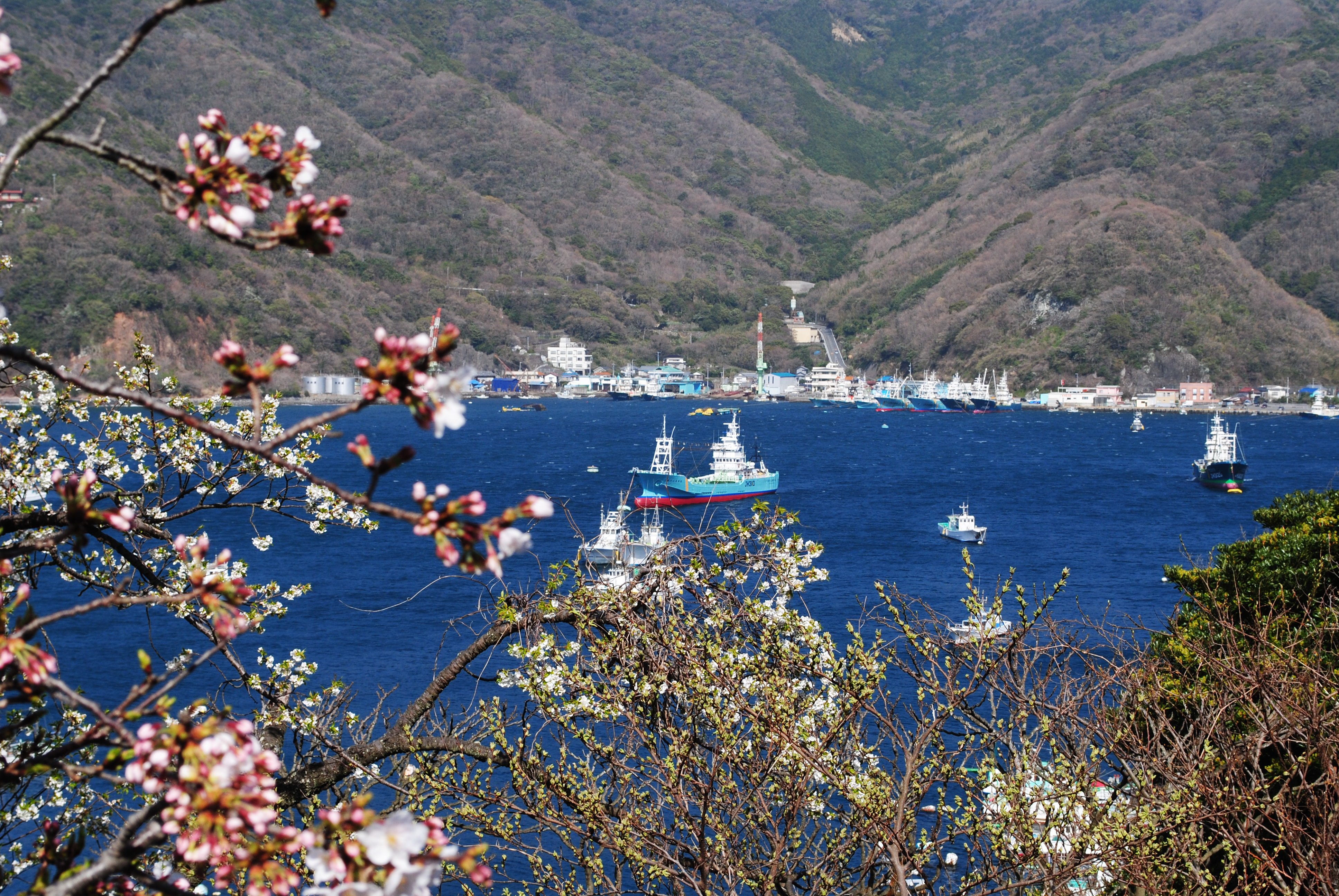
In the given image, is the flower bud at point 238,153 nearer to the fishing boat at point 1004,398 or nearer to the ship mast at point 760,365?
the fishing boat at point 1004,398

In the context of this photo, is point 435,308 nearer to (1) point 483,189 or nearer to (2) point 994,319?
(1) point 483,189

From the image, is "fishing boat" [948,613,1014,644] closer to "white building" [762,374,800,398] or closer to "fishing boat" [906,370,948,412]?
"fishing boat" [906,370,948,412]

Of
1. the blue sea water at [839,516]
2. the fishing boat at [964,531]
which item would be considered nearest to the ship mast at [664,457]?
the blue sea water at [839,516]

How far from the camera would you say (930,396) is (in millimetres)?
136750

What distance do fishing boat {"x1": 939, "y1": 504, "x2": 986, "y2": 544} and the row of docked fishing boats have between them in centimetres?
9075

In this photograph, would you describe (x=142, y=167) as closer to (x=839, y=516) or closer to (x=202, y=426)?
(x=202, y=426)

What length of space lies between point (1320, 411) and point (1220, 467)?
71.2m

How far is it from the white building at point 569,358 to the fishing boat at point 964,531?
119 meters

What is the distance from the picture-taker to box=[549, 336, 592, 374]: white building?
16012cm

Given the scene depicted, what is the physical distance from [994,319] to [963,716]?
146961mm

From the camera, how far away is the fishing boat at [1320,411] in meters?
118

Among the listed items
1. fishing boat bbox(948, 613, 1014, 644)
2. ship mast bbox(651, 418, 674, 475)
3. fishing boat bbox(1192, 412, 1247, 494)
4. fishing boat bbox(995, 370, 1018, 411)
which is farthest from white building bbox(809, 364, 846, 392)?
fishing boat bbox(948, 613, 1014, 644)

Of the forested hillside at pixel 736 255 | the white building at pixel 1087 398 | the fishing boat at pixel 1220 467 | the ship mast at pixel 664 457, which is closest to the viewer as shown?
the ship mast at pixel 664 457

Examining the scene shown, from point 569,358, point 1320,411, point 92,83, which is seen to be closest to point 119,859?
point 92,83
